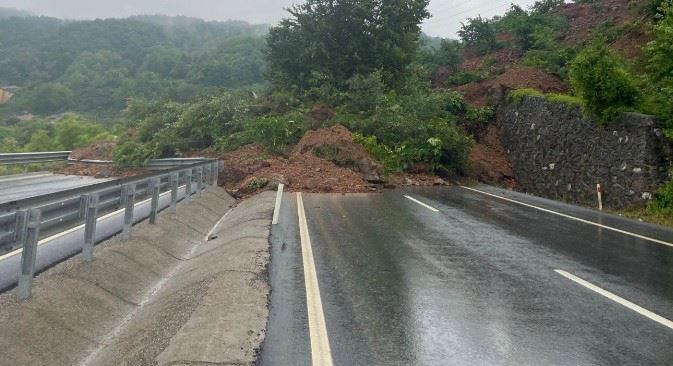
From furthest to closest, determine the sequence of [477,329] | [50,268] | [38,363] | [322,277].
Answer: [322,277] < [50,268] < [477,329] < [38,363]

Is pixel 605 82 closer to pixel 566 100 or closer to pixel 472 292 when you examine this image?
pixel 566 100

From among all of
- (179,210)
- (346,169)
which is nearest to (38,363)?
(179,210)

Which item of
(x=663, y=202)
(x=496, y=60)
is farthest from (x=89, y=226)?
(x=496, y=60)

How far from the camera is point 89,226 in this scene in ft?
27.7

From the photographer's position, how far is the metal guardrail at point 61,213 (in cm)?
657

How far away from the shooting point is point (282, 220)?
14250mm

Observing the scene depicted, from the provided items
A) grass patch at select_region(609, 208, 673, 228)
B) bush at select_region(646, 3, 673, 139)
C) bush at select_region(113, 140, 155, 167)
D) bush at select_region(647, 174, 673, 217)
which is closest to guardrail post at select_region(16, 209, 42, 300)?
grass patch at select_region(609, 208, 673, 228)

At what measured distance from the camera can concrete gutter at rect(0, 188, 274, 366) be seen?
5.68 metres

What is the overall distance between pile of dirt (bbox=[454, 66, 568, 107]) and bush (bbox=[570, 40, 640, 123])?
1060cm

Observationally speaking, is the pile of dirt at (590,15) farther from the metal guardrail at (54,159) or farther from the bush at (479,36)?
the metal guardrail at (54,159)

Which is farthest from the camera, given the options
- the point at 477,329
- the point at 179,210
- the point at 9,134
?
the point at 9,134

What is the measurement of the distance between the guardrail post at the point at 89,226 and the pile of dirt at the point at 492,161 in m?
21.6

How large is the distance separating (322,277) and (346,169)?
15.1 m

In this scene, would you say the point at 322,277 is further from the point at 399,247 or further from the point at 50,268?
the point at 50,268
